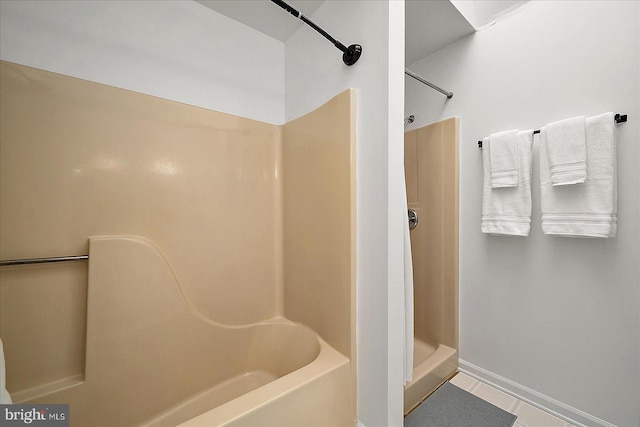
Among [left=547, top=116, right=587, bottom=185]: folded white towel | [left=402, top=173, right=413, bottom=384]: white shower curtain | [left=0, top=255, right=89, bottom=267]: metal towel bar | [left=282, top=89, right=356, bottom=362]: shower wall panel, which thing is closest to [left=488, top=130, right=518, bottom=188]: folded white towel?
[left=547, top=116, right=587, bottom=185]: folded white towel

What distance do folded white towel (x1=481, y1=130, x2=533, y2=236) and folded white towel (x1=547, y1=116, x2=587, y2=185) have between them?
115 millimetres

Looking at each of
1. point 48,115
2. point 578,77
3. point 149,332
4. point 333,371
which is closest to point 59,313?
point 149,332

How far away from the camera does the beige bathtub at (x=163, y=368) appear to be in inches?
38.6

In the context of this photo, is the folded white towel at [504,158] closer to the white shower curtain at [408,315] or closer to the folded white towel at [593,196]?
the folded white towel at [593,196]

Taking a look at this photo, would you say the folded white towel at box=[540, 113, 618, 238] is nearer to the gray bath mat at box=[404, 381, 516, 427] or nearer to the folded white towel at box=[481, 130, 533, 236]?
the folded white towel at box=[481, 130, 533, 236]

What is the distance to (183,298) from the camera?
1.30m

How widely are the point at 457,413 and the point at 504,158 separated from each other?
4.72 feet

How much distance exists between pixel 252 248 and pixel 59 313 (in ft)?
2.92

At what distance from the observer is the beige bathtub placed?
0.98 m

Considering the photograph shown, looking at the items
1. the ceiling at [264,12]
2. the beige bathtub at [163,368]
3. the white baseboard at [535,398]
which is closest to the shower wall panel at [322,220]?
the beige bathtub at [163,368]

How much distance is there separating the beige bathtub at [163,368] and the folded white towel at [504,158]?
1333 mm

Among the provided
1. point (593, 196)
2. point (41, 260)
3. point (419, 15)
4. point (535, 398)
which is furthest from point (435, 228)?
point (41, 260)

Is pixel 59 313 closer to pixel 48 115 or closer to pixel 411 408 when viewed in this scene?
pixel 48 115

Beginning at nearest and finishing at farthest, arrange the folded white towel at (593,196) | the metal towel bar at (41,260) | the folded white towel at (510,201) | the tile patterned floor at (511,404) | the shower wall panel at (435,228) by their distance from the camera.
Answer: the metal towel bar at (41,260), the folded white towel at (593,196), the tile patterned floor at (511,404), the folded white towel at (510,201), the shower wall panel at (435,228)
